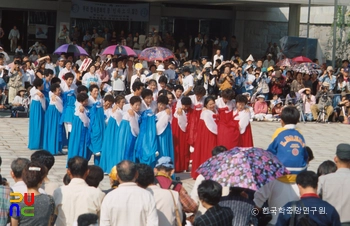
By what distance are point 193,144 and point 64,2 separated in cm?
1734

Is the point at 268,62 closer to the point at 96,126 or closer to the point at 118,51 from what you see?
the point at 118,51

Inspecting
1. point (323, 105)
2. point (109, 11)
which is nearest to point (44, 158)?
point (323, 105)

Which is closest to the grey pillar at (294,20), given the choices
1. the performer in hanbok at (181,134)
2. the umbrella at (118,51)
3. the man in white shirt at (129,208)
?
the umbrella at (118,51)

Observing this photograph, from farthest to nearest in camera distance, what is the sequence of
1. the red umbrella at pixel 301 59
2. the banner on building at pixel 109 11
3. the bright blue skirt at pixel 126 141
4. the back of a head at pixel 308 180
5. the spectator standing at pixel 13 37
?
1. the banner on building at pixel 109 11
2. the spectator standing at pixel 13 37
3. the red umbrella at pixel 301 59
4. the bright blue skirt at pixel 126 141
5. the back of a head at pixel 308 180

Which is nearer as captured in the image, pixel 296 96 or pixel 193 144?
pixel 193 144

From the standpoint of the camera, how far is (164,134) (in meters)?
12.6

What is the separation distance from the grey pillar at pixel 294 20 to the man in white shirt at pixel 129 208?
24.2 meters

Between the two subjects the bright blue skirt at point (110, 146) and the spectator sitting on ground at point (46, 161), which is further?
the bright blue skirt at point (110, 146)

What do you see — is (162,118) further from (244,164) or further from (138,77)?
(138,77)

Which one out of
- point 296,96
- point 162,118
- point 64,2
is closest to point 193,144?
point 162,118

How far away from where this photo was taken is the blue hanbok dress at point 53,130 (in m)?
15.1

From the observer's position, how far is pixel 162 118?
41.2 ft

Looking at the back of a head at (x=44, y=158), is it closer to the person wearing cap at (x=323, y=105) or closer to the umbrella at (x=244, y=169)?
the umbrella at (x=244, y=169)

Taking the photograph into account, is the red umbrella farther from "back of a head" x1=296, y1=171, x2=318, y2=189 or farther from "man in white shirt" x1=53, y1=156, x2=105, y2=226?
"man in white shirt" x1=53, y1=156, x2=105, y2=226
